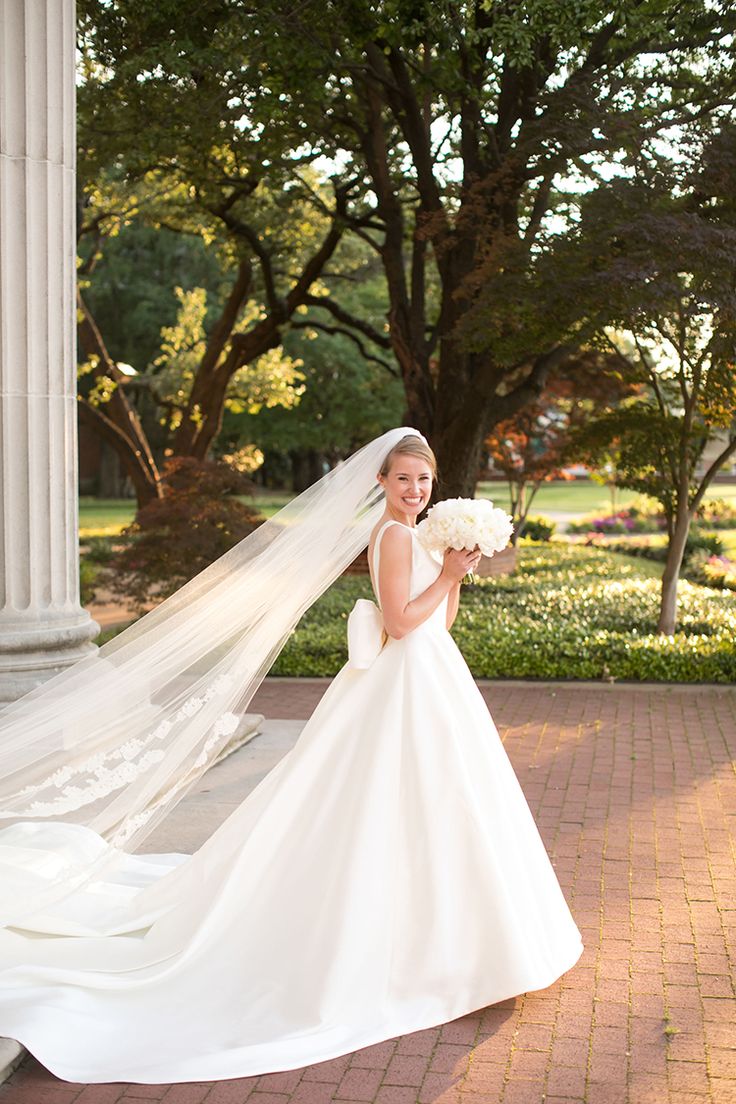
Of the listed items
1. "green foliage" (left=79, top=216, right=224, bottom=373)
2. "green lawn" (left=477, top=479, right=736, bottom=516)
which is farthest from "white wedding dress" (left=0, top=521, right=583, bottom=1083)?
"green foliage" (left=79, top=216, right=224, bottom=373)

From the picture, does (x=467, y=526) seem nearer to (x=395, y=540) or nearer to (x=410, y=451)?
(x=395, y=540)

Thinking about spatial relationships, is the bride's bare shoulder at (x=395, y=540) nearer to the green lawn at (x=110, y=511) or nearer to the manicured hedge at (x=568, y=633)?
the manicured hedge at (x=568, y=633)

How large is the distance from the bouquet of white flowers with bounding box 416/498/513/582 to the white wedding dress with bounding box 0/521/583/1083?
7.9 inches

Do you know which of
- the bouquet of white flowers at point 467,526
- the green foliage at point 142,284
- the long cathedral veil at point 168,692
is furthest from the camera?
the green foliage at point 142,284

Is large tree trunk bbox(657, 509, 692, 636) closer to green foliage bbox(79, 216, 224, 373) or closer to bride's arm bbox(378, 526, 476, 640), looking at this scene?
bride's arm bbox(378, 526, 476, 640)

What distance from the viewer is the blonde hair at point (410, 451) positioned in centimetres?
454

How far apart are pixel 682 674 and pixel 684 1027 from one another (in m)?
6.97

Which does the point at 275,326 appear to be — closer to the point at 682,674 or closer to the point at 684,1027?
the point at 682,674

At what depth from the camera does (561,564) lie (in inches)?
789

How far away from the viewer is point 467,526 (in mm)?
4328

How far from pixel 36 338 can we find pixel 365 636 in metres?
3.28

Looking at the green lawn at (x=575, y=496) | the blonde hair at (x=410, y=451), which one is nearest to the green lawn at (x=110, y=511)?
the green lawn at (x=575, y=496)

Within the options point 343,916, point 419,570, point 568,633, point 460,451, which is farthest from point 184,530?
point 343,916

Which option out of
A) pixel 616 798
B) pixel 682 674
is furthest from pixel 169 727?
pixel 682 674
